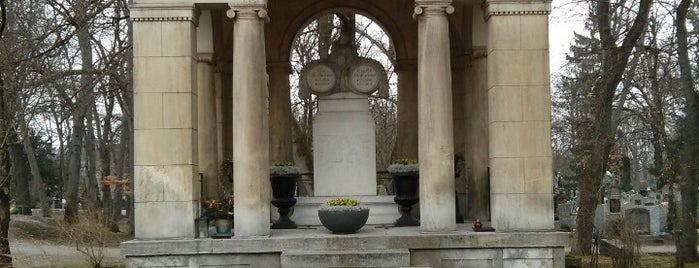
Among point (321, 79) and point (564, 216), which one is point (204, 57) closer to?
point (321, 79)

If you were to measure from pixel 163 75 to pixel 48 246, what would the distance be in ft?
57.2

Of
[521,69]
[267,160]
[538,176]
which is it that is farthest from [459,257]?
[267,160]

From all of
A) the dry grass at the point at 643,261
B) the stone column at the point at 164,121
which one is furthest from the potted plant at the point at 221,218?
the dry grass at the point at 643,261

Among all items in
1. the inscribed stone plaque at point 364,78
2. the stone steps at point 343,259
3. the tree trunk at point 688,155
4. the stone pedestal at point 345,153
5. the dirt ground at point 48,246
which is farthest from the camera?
the dirt ground at point 48,246

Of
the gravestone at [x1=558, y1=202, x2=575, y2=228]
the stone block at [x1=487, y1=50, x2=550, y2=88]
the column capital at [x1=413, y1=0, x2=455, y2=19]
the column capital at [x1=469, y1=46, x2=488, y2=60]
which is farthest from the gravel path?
the gravestone at [x1=558, y1=202, x2=575, y2=228]

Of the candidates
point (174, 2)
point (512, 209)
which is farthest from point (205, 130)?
point (512, 209)

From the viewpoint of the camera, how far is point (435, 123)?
14336mm

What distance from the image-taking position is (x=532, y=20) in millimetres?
14453

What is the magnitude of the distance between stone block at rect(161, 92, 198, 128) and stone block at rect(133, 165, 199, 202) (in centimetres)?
79

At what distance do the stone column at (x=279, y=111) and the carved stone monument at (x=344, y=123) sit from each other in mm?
1406

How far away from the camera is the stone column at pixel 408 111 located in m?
20.0

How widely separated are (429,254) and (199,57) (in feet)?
25.0

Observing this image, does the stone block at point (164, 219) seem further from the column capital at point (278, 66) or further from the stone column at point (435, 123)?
the column capital at point (278, 66)

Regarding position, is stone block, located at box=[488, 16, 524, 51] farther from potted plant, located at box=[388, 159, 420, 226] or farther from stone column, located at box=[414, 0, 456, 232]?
potted plant, located at box=[388, 159, 420, 226]
